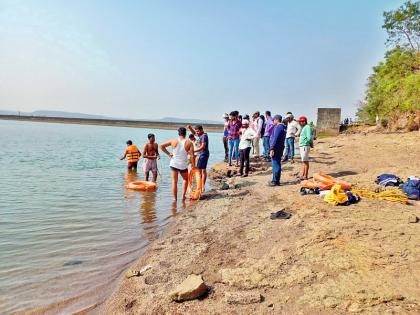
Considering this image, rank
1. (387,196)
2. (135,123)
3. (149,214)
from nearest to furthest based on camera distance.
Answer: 1. (387,196)
2. (149,214)
3. (135,123)

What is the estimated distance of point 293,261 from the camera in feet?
13.8

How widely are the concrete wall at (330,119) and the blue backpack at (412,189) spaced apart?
100 feet

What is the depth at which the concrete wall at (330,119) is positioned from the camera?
36.1 metres

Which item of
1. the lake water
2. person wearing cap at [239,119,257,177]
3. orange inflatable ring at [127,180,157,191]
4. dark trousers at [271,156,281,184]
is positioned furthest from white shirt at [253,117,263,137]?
orange inflatable ring at [127,180,157,191]

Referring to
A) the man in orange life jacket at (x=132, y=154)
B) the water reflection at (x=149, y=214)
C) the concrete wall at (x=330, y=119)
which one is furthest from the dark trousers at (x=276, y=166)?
the concrete wall at (x=330, y=119)

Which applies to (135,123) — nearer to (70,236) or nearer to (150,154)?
(150,154)

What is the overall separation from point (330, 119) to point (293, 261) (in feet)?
115

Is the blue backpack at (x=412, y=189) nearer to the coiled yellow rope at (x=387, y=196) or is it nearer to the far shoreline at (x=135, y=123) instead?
the coiled yellow rope at (x=387, y=196)

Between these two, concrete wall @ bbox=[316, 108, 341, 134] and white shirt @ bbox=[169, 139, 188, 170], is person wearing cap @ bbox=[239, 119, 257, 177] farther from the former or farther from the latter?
concrete wall @ bbox=[316, 108, 341, 134]

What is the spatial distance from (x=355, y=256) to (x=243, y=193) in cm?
517

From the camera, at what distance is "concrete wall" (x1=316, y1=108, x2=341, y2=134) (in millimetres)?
36125

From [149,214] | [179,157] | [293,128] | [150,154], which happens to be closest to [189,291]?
[149,214]

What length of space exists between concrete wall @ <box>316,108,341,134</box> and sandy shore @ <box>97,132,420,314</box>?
31406mm

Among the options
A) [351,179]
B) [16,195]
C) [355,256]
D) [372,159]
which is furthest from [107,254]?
[372,159]
